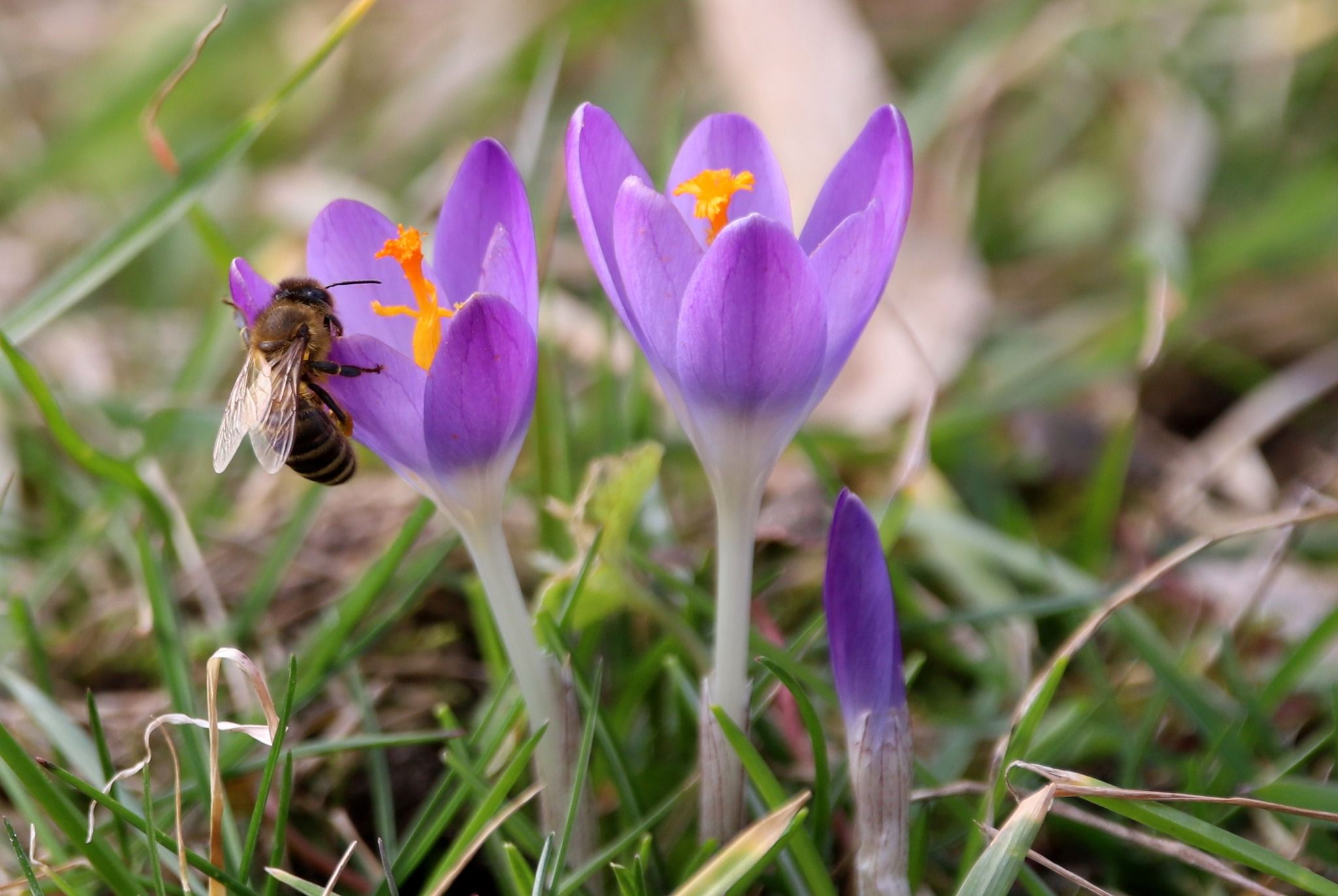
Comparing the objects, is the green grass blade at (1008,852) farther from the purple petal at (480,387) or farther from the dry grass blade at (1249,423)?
the dry grass blade at (1249,423)

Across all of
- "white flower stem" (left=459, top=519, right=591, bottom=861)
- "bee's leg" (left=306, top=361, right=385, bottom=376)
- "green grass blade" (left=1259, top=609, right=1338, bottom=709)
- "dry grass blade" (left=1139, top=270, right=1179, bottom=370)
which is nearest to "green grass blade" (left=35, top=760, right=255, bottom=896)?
"white flower stem" (left=459, top=519, right=591, bottom=861)

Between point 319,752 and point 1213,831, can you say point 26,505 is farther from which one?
point 1213,831

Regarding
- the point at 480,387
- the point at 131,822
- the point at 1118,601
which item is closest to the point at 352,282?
the point at 480,387

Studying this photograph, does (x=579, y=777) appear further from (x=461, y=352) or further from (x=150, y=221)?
(x=150, y=221)

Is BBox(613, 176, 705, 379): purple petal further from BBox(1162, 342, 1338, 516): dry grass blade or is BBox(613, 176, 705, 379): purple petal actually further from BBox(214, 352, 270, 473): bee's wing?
BBox(1162, 342, 1338, 516): dry grass blade

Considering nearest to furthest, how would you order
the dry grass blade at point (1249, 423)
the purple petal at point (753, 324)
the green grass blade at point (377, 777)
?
1. the purple petal at point (753, 324)
2. the green grass blade at point (377, 777)
3. the dry grass blade at point (1249, 423)

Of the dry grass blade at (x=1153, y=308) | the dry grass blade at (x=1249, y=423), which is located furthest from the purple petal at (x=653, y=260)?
the dry grass blade at (x=1249, y=423)

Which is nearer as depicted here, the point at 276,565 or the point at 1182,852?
the point at 1182,852
